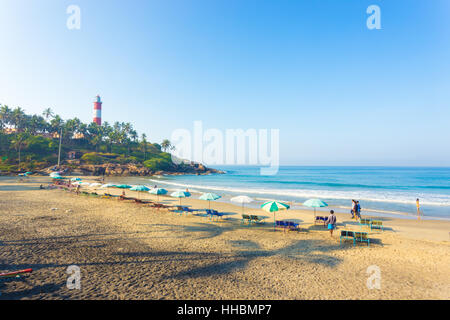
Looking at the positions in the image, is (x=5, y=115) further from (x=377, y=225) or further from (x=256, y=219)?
(x=377, y=225)

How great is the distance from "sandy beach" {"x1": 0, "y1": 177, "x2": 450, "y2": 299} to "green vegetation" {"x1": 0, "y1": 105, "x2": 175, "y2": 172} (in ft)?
237

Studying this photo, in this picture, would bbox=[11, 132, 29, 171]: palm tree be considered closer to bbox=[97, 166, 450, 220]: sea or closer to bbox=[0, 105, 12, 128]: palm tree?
bbox=[0, 105, 12, 128]: palm tree

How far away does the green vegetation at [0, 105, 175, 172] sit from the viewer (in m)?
72.4

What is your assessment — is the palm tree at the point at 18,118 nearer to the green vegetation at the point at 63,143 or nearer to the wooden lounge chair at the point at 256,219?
the green vegetation at the point at 63,143

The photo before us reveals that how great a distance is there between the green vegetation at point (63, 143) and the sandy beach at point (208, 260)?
72.1 meters

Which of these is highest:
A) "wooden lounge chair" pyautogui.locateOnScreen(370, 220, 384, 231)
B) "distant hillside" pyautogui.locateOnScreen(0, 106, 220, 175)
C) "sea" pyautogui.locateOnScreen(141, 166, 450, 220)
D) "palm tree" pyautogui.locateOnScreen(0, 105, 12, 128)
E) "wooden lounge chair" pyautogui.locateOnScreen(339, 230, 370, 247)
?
"palm tree" pyautogui.locateOnScreen(0, 105, 12, 128)

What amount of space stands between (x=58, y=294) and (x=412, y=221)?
77.9ft

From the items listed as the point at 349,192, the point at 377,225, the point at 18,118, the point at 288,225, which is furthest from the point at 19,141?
the point at 377,225

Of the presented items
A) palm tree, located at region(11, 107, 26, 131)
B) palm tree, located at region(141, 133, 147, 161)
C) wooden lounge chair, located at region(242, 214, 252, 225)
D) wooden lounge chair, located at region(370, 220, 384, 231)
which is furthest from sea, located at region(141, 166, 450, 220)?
palm tree, located at region(11, 107, 26, 131)

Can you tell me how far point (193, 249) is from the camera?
33.8 feet

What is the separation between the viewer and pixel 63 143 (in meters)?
92.2

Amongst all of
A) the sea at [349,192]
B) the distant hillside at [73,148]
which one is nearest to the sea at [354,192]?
the sea at [349,192]

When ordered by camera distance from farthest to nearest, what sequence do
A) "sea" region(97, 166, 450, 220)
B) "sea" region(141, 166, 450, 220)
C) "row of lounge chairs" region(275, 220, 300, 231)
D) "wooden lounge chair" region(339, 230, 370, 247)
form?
"sea" region(141, 166, 450, 220), "sea" region(97, 166, 450, 220), "row of lounge chairs" region(275, 220, 300, 231), "wooden lounge chair" region(339, 230, 370, 247)
